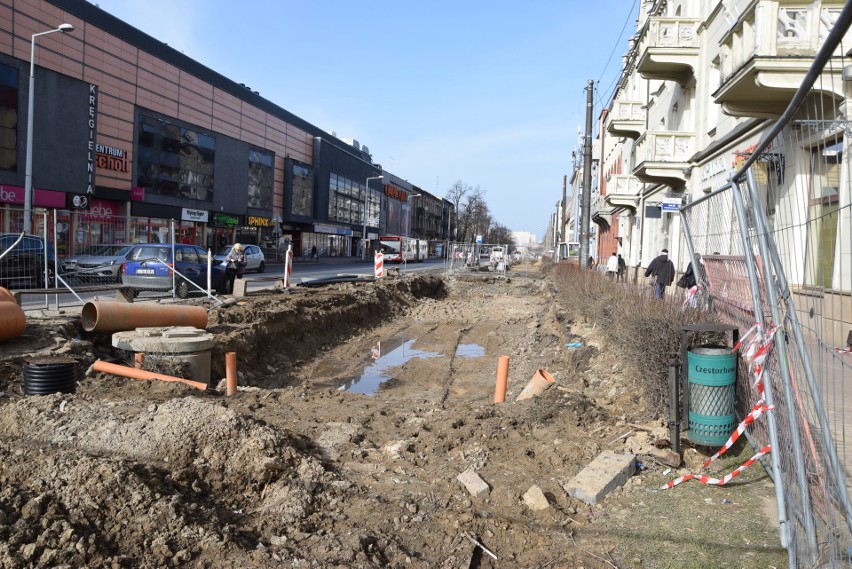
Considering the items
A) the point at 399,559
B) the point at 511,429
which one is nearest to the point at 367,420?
the point at 511,429

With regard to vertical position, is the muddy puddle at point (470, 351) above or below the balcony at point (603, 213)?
below

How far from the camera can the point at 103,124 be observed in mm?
33375

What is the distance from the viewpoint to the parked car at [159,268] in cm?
1522

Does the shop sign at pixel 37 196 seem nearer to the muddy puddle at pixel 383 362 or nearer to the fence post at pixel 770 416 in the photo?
the muddy puddle at pixel 383 362

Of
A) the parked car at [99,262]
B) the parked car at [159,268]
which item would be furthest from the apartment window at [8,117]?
the parked car at [99,262]

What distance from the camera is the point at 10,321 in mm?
8758

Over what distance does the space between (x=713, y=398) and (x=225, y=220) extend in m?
43.5

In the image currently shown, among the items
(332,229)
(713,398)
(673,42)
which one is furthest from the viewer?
(332,229)

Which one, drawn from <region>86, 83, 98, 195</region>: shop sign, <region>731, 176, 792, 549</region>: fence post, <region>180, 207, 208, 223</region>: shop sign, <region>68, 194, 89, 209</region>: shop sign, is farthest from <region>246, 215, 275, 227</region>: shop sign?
<region>731, 176, 792, 549</region>: fence post

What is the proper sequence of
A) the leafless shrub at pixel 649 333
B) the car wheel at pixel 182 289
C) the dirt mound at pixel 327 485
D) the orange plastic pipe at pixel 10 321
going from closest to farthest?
the dirt mound at pixel 327 485 → the leafless shrub at pixel 649 333 → the orange plastic pipe at pixel 10 321 → the car wheel at pixel 182 289

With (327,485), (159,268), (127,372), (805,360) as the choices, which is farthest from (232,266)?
(805,360)

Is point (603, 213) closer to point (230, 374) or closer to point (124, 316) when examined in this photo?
point (124, 316)

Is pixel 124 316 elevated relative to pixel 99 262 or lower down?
lower down

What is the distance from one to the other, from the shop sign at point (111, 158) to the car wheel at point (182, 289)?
20.8 metres
